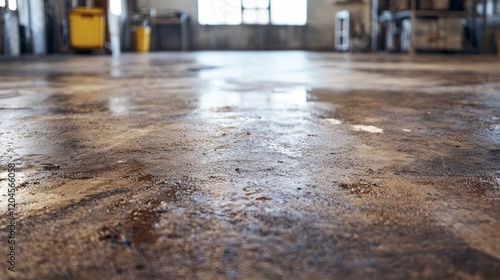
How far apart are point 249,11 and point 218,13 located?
2.79 ft

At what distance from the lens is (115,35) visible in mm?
11109

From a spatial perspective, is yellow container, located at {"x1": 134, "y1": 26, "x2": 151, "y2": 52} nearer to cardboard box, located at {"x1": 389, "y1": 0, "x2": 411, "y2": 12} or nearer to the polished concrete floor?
cardboard box, located at {"x1": 389, "y1": 0, "x2": 411, "y2": 12}

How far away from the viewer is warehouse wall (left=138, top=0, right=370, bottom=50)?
13383mm

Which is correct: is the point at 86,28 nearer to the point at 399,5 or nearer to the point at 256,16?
the point at 256,16

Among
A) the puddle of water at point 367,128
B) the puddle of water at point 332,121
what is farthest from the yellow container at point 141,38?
the puddle of water at point 367,128

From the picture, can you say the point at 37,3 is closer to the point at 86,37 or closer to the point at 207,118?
the point at 86,37

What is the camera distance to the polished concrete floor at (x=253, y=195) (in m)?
0.55

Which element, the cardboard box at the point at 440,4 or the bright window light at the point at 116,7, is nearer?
the cardboard box at the point at 440,4

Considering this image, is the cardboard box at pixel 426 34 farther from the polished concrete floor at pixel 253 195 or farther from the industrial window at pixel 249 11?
the polished concrete floor at pixel 253 195

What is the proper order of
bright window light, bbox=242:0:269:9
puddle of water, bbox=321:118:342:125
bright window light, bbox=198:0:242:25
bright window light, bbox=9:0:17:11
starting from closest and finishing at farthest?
puddle of water, bbox=321:118:342:125 < bright window light, bbox=9:0:17:11 < bright window light, bbox=242:0:269:9 < bright window light, bbox=198:0:242:25

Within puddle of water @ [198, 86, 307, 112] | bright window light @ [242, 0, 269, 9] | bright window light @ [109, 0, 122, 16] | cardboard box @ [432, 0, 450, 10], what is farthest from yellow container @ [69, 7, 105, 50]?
puddle of water @ [198, 86, 307, 112]

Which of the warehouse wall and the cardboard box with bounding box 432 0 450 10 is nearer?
the cardboard box with bounding box 432 0 450 10

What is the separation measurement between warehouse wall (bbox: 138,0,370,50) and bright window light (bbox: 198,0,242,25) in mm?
142

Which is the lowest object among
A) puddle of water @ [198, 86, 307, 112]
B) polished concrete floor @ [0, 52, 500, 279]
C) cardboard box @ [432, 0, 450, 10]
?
polished concrete floor @ [0, 52, 500, 279]
